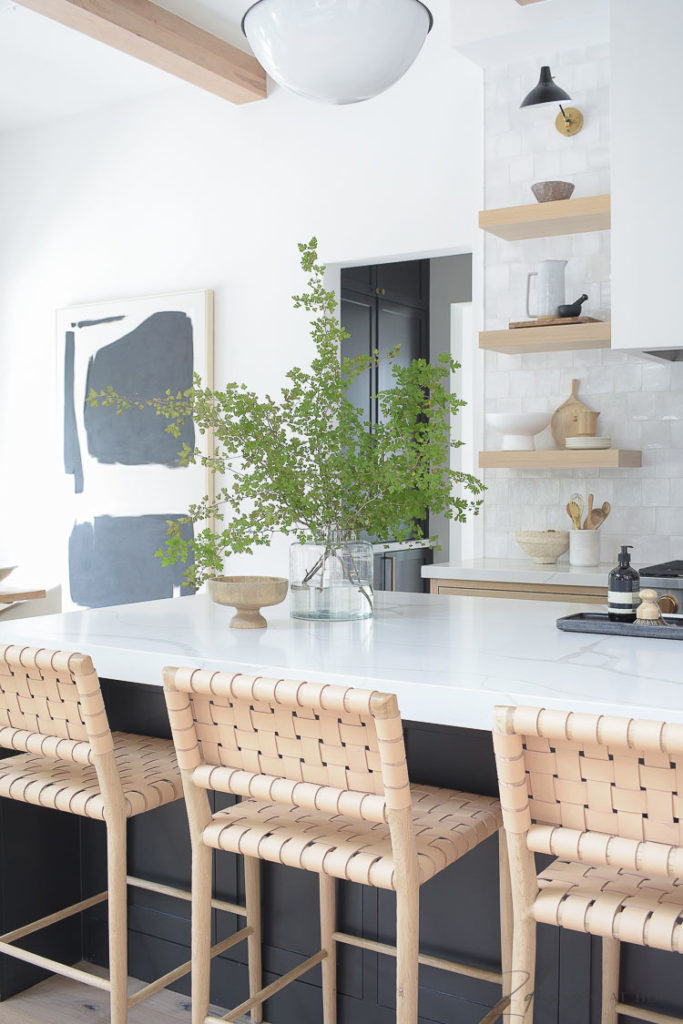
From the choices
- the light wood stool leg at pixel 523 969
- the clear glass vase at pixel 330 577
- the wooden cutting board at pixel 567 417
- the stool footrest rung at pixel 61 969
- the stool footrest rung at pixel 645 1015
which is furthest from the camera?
the wooden cutting board at pixel 567 417

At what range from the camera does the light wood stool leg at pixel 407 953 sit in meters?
Answer: 1.60

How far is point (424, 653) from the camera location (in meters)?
2.02

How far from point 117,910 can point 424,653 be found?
0.79 metres

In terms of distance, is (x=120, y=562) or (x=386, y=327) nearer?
(x=120, y=562)

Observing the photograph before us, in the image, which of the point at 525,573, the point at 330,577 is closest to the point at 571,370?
the point at 525,573

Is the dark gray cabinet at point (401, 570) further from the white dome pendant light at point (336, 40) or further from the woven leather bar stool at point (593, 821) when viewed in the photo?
the woven leather bar stool at point (593, 821)

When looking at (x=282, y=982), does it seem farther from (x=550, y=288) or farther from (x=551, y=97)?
(x=551, y=97)

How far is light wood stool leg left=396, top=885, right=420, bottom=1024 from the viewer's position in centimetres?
160

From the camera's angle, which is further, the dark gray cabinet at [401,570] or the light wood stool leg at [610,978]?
the dark gray cabinet at [401,570]

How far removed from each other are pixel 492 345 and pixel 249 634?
2.39 meters

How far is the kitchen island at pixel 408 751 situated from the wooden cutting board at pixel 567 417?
5.79 feet

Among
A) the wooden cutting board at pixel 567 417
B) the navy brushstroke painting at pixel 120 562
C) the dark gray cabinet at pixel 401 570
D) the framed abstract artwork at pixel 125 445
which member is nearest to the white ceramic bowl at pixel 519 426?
the wooden cutting board at pixel 567 417

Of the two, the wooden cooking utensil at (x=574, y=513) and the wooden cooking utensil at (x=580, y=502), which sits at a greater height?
the wooden cooking utensil at (x=580, y=502)

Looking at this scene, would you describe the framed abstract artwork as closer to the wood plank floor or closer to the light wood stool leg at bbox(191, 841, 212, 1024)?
the wood plank floor
